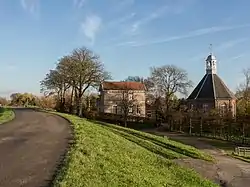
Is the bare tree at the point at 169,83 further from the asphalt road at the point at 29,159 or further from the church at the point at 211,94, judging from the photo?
the asphalt road at the point at 29,159

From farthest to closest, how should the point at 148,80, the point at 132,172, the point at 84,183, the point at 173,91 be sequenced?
the point at 148,80 < the point at 173,91 < the point at 132,172 < the point at 84,183

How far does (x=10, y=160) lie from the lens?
40.5ft

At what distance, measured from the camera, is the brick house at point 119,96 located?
81875mm

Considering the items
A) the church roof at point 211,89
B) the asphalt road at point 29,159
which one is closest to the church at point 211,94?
the church roof at point 211,89

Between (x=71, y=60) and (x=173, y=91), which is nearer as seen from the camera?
(x=71, y=60)

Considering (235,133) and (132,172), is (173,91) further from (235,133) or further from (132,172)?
(132,172)

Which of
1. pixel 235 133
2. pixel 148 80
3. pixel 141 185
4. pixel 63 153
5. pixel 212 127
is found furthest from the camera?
pixel 148 80

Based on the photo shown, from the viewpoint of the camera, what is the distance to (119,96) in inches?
3334

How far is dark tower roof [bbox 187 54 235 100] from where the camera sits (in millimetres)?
73481

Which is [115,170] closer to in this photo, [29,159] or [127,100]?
[29,159]

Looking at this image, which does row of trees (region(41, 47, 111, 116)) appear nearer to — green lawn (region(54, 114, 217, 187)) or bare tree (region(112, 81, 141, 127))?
bare tree (region(112, 81, 141, 127))

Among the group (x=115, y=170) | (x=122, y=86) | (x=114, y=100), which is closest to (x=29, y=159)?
(x=115, y=170)

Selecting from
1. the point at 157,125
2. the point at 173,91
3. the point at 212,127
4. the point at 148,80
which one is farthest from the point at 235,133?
the point at 148,80

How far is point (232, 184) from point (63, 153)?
7305 mm
